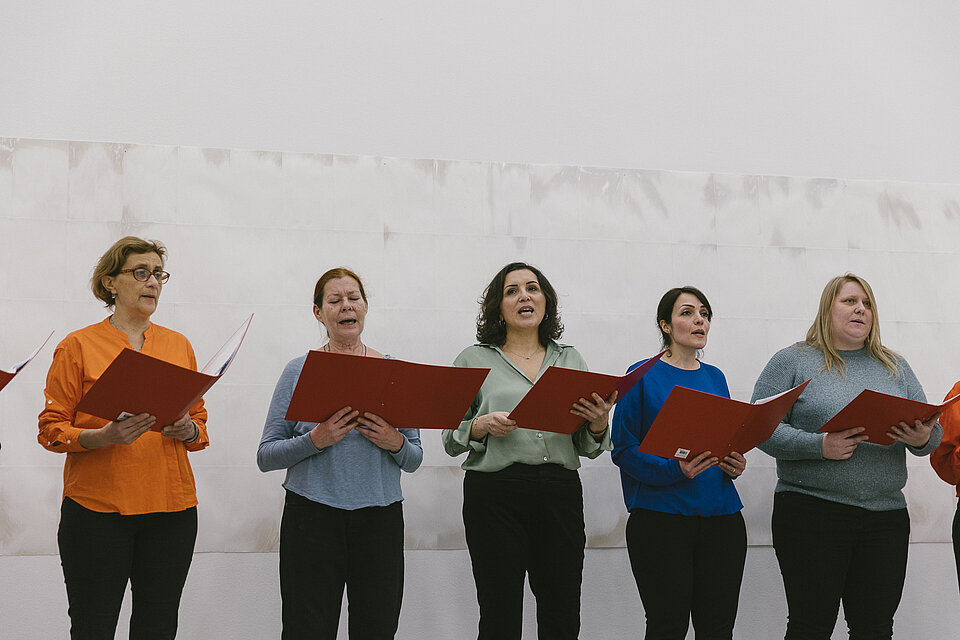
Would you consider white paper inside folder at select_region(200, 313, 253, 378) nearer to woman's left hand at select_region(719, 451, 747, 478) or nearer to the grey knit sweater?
woman's left hand at select_region(719, 451, 747, 478)

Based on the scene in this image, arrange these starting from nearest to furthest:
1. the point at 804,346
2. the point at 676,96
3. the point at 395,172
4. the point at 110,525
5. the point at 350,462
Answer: the point at 110,525
the point at 350,462
the point at 804,346
the point at 395,172
the point at 676,96

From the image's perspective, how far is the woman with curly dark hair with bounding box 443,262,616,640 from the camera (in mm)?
2402

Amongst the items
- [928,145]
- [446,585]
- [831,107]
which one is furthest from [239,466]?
[928,145]

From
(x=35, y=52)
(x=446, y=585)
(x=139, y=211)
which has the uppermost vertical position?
(x=35, y=52)

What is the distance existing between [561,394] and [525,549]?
1.59 feet

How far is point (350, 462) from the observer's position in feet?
7.63

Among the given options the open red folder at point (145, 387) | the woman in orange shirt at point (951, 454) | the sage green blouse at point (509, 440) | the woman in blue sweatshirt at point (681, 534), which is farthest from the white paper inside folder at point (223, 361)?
the woman in orange shirt at point (951, 454)

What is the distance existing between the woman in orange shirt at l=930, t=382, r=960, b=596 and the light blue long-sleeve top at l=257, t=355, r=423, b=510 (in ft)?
5.30

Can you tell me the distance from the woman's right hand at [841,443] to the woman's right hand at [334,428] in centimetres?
133

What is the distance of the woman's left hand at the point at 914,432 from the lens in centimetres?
248

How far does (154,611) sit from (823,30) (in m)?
3.38

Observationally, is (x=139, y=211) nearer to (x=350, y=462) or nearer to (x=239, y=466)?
(x=239, y=466)

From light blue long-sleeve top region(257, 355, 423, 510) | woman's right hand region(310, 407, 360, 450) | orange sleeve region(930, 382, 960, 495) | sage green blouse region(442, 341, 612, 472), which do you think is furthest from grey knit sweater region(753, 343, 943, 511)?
woman's right hand region(310, 407, 360, 450)

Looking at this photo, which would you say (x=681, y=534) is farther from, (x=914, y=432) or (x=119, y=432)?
(x=119, y=432)
